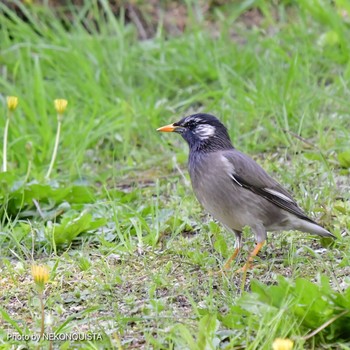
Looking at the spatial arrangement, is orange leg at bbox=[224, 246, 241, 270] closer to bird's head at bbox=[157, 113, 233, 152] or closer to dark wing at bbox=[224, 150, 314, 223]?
dark wing at bbox=[224, 150, 314, 223]

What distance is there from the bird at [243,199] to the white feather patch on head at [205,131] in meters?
0.23

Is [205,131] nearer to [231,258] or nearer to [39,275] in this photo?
[231,258]

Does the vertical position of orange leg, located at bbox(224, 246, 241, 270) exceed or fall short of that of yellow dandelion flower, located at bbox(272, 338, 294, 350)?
it falls short

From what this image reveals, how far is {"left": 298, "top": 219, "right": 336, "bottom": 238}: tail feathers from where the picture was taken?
5.07 metres

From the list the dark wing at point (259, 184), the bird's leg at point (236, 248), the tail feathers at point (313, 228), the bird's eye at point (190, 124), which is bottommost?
the bird's leg at point (236, 248)

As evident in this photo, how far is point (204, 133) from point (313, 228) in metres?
1.04

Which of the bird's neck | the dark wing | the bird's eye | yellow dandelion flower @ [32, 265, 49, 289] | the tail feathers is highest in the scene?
yellow dandelion flower @ [32, 265, 49, 289]

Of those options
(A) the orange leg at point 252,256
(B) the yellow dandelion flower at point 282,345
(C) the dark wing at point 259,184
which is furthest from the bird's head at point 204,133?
(B) the yellow dandelion flower at point 282,345

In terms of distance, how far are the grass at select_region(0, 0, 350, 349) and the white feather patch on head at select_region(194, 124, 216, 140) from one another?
49 cm

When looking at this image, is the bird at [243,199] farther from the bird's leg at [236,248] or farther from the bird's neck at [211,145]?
the bird's neck at [211,145]

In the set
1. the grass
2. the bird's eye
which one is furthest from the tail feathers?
the bird's eye

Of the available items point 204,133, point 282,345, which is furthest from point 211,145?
point 282,345

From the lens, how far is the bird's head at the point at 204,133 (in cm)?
563

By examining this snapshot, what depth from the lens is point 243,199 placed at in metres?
5.24
